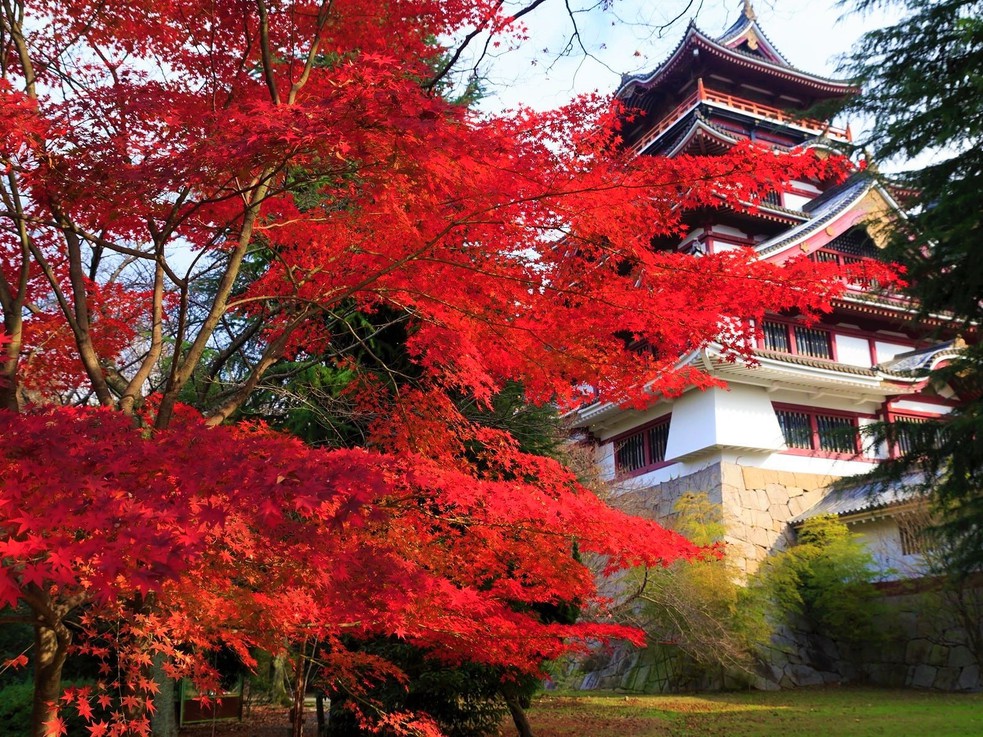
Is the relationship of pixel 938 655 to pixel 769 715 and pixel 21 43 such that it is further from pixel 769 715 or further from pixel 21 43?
pixel 21 43

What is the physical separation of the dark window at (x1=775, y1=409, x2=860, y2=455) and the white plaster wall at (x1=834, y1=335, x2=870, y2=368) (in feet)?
5.12

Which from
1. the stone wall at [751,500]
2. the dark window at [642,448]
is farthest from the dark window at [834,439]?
the dark window at [642,448]

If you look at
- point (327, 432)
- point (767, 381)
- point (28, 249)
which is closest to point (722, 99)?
point (767, 381)

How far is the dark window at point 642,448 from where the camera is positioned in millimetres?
20672

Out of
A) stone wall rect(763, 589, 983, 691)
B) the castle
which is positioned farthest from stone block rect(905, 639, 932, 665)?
the castle

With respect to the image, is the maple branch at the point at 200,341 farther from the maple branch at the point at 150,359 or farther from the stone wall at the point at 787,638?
the stone wall at the point at 787,638

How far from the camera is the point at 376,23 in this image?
22.0ft

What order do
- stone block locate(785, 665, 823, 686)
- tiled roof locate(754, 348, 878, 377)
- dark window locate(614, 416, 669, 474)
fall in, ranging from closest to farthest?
stone block locate(785, 665, 823, 686) → tiled roof locate(754, 348, 878, 377) → dark window locate(614, 416, 669, 474)

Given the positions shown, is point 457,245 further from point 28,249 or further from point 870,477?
point 870,477

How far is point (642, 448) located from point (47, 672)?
60.0ft

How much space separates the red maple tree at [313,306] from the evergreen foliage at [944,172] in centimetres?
271

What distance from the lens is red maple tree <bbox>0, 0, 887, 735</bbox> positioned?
3.70 metres

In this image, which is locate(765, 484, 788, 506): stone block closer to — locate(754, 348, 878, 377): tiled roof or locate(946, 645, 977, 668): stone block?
locate(754, 348, 878, 377): tiled roof

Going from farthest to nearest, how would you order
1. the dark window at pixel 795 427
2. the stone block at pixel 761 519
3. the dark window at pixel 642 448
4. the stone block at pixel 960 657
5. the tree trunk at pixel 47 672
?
the dark window at pixel 642 448, the dark window at pixel 795 427, the stone block at pixel 761 519, the stone block at pixel 960 657, the tree trunk at pixel 47 672
